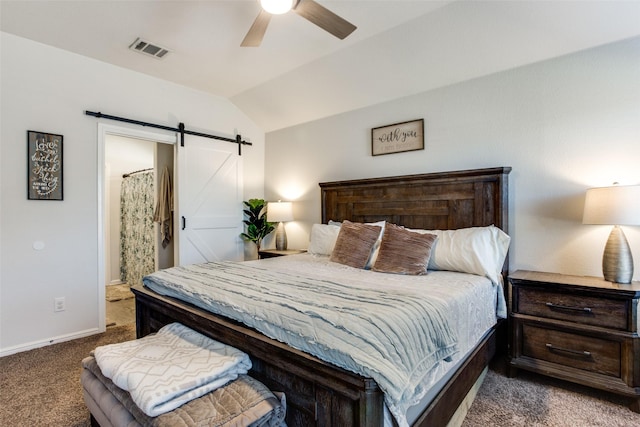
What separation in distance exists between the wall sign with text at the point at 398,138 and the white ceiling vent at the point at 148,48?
7.76 feet

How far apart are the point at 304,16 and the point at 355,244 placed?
1.83m

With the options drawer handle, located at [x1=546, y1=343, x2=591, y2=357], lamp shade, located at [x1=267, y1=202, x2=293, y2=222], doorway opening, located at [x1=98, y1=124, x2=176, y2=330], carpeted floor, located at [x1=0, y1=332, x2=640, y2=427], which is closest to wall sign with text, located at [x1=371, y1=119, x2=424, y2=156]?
lamp shade, located at [x1=267, y1=202, x2=293, y2=222]

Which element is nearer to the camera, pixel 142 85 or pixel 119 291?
pixel 142 85

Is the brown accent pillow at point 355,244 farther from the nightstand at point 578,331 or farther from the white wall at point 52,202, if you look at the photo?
the white wall at point 52,202

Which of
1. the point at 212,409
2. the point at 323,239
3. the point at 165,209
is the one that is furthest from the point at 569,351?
the point at 165,209

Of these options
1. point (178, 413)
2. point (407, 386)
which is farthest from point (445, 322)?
point (178, 413)

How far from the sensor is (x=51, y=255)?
3.08 m

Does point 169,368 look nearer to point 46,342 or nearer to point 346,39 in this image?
point 46,342

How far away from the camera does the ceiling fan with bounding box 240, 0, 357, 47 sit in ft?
6.23

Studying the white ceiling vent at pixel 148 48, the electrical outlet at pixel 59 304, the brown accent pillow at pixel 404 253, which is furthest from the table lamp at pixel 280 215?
the electrical outlet at pixel 59 304

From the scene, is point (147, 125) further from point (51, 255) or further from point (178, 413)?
point (178, 413)

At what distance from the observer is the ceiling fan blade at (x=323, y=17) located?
1.95m

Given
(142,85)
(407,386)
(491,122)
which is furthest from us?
(142,85)

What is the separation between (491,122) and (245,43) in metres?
2.23
